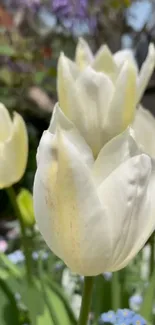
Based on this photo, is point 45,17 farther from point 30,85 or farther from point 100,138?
point 100,138

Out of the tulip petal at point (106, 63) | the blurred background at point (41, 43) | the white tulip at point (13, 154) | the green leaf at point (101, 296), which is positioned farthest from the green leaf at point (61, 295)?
the blurred background at point (41, 43)

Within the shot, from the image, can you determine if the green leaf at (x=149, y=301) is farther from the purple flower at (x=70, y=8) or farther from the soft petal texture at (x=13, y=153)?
the purple flower at (x=70, y=8)

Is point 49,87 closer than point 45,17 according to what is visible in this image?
Yes

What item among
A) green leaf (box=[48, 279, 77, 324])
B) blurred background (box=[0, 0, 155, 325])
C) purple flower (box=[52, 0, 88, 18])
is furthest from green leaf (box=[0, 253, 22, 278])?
purple flower (box=[52, 0, 88, 18])

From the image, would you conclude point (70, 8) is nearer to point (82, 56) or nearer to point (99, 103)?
point (82, 56)

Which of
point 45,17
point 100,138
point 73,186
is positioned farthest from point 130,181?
point 45,17

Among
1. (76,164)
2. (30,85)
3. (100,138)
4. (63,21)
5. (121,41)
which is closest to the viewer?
(76,164)

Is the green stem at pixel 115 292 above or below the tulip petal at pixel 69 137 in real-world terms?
below
